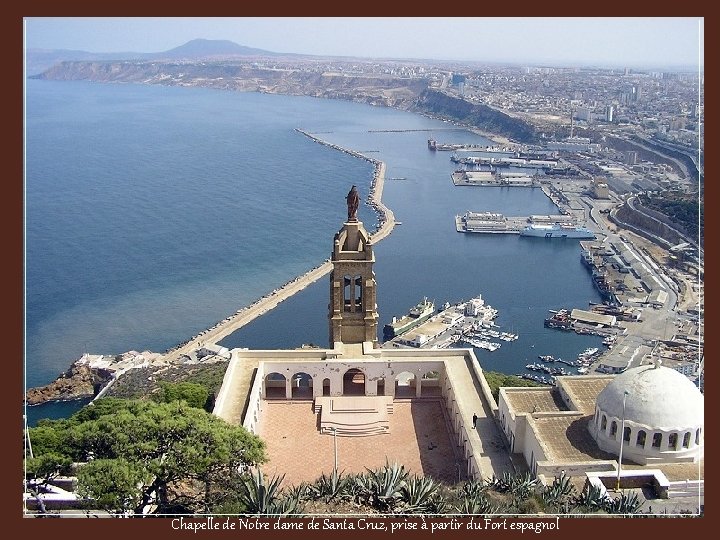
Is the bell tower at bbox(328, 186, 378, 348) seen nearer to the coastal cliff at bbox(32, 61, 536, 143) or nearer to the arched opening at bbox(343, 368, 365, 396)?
the arched opening at bbox(343, 368, 365, 396)

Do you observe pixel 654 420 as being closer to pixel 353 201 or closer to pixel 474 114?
pixel 353 201

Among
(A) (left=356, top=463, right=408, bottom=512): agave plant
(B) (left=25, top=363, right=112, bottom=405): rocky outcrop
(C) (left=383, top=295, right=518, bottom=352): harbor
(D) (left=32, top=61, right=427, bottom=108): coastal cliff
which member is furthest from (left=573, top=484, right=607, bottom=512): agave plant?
(D) (left=32, top=61, right=427, bottom=108): coastal cliff

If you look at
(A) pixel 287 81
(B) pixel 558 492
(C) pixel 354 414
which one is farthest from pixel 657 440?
(A) pixel 287 81

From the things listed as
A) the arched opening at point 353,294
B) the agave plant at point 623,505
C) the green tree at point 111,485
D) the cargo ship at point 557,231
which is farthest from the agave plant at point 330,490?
the cargo ship at point 557,231

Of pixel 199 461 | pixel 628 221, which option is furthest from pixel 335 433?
pixel 628 221

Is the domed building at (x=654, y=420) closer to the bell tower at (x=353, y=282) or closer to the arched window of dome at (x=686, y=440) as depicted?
the arched window of dome at (x=686, y=440)

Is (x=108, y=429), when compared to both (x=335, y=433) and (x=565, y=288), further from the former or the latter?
(x=565, y=288)
